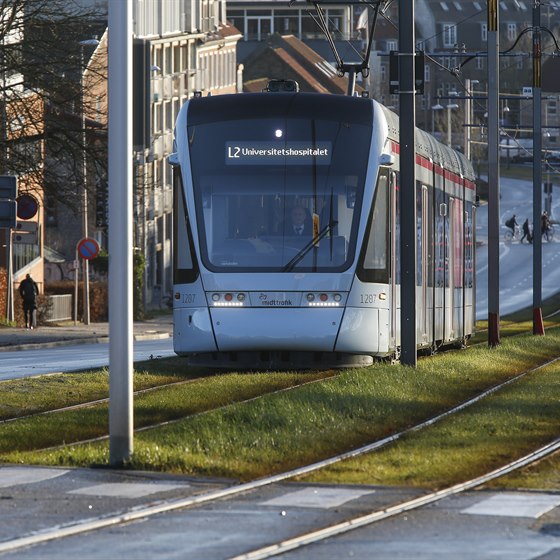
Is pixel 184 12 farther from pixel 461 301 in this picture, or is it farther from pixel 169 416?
pixel 169 416

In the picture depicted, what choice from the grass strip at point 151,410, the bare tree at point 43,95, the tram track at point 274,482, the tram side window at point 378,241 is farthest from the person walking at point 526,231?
the tram track at point 274,482

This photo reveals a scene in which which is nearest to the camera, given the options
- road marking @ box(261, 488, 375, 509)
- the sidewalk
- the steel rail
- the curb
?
the steel rail

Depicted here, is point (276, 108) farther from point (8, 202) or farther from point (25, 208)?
point (25, 208)

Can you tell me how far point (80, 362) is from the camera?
2927cm

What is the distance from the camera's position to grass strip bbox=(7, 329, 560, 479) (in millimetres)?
12594

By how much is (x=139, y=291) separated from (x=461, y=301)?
36.8m

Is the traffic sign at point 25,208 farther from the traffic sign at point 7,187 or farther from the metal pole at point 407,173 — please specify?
the metal pole at point 407,173

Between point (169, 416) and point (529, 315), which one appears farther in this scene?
point (529, 315)

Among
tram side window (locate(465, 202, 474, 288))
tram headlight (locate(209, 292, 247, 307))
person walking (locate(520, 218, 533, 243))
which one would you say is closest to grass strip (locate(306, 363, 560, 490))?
tram headlight (locate(209, 292, 247, 307))

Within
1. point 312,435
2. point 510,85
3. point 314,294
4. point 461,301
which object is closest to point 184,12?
point 510,85

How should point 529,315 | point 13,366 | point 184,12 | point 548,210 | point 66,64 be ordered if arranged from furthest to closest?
point 548,210, point 184,12, point 529,315, point 66,64, point 13,366

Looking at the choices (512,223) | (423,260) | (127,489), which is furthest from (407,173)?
(512,223)

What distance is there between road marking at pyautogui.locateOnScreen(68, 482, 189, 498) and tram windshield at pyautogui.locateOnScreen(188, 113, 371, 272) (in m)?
9.34

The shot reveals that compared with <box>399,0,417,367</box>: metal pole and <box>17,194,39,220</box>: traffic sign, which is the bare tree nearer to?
<box>17,194,39,220</box>: traffic sign
